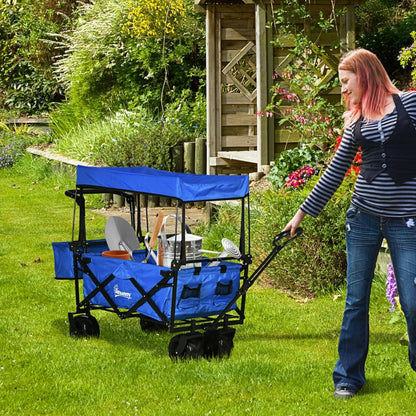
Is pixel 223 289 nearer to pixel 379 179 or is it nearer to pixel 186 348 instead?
pixel 186 348

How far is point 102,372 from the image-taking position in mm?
5090

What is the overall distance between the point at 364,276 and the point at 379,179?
1.72ft

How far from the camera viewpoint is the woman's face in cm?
423

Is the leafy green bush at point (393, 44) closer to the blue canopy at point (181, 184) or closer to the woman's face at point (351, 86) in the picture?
the blue canopy at point (181, 184)

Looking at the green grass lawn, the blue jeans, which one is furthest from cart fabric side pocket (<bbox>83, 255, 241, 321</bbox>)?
the blue jeans

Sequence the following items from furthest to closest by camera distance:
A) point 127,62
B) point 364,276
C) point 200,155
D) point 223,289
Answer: point 127,62, point 200,155, point 223,289, point 364,276

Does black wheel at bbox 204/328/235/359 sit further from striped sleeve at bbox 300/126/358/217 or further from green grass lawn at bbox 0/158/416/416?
striped sleeve at bbox 300/126/358/217

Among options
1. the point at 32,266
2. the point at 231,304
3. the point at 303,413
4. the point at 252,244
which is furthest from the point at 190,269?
the point at 32,266

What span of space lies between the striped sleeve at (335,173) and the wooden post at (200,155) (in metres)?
8.01

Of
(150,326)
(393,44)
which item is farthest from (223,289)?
(393,44)

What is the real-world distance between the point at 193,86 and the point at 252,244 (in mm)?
9335

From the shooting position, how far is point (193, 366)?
515 centimetres

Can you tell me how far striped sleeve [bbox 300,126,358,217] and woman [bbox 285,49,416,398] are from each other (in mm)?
13

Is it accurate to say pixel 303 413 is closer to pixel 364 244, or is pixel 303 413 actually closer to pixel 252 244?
pixel 364 244
